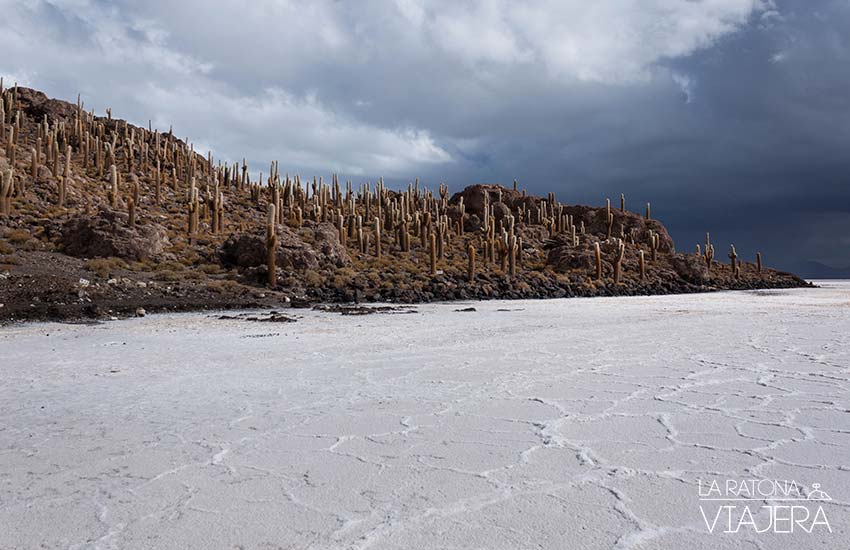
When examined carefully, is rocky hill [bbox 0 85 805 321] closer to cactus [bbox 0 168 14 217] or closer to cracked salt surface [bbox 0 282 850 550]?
cactus [bbox 0 168 14 217]

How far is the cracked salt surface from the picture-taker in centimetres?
225

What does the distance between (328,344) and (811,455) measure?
636 cm

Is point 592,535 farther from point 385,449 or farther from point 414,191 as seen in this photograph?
point 414,191

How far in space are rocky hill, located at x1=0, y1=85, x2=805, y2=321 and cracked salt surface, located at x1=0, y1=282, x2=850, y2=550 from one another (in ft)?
29.9

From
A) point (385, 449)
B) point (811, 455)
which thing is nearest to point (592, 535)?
point (385, 449)

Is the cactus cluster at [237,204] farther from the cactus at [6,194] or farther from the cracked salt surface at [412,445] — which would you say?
the cracked salt surface at [412,445]

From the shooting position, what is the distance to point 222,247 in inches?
902

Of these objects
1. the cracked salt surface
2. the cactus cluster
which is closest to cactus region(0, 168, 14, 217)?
the cactus cluster

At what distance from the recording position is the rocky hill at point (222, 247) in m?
17.2

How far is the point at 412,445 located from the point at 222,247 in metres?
21.3

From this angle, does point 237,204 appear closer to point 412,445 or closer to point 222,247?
point 222,247

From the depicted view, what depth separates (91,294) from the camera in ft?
48.9

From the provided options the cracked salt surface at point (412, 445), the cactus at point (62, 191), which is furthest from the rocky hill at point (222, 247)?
the cracked salt surface at point (412, 445)

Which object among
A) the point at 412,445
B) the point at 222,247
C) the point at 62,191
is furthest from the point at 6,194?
the point at 412,445
